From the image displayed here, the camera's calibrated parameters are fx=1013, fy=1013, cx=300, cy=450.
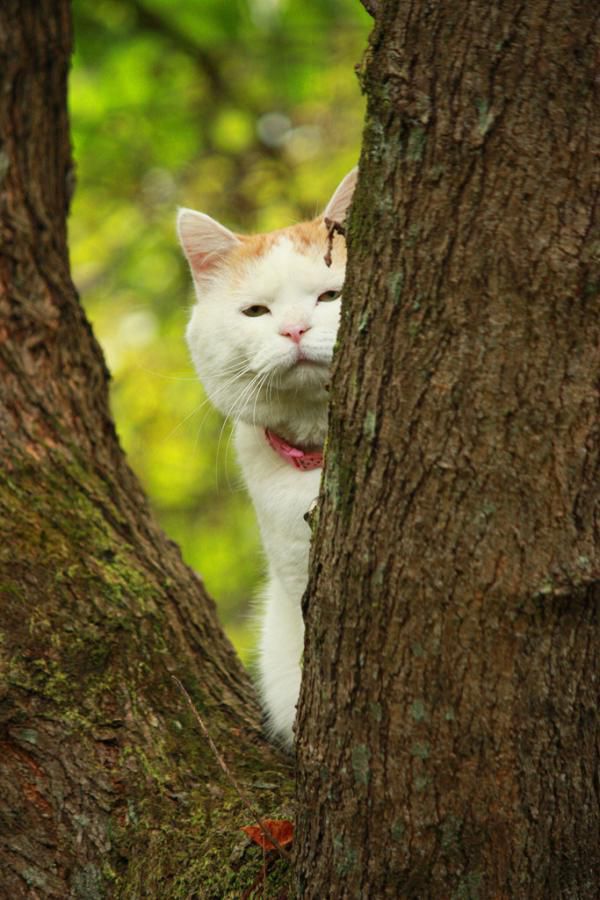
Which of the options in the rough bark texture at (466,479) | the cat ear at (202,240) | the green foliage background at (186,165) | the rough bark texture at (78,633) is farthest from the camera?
the green foliage background at (186,165)

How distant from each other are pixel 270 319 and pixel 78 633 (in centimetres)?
86

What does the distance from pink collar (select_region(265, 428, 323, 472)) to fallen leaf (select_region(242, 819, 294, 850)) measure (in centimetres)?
86

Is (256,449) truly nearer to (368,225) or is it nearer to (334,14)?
(368,225)

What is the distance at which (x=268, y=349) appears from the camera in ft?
7.55

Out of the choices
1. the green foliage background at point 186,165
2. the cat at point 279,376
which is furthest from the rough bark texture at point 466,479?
the green foliage background at point 186,165

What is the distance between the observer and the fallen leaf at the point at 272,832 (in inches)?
69.2

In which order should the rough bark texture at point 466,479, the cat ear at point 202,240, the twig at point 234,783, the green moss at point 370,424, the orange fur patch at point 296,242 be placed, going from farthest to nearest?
the cat ear at point 202,240
the orange fur patch at point 296,242
the twig at point 234,783
the green moss at point 370,424
the rough bark texture at point 466,479

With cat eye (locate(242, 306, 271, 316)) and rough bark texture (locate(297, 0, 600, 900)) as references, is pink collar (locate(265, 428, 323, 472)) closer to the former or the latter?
cat eye (locate(242, 306, 271, 316))

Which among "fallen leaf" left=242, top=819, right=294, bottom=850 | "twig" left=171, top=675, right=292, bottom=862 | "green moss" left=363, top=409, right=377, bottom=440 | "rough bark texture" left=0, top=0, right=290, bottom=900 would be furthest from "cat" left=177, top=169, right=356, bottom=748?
"green moss" left=363, top=409, right=377, bottom=440

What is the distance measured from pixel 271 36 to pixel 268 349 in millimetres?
2777

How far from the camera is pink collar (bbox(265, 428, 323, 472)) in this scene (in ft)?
7.88

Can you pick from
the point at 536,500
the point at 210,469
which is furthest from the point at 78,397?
the point at 210,469

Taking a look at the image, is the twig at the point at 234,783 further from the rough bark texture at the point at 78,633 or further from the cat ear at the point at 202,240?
the cat ear at the point at 202,240

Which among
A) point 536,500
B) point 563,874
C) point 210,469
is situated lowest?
point 563,874
